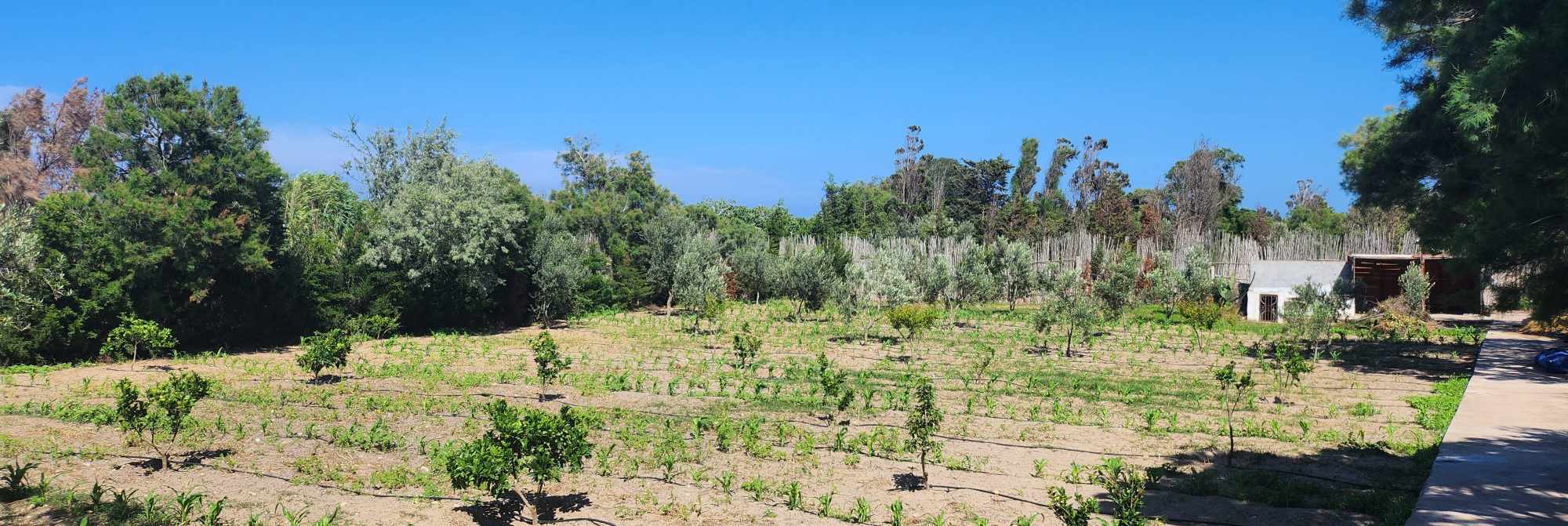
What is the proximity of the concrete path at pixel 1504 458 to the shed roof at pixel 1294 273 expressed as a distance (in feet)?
54.8

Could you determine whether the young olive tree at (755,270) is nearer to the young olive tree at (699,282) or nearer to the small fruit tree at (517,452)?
the young olive tree at (699,282)

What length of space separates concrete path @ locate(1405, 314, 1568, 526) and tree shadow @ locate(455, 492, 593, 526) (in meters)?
7.40

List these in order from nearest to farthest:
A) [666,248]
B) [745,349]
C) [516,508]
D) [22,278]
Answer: [516,508] < [22,278] < [745,349] < [666,248]

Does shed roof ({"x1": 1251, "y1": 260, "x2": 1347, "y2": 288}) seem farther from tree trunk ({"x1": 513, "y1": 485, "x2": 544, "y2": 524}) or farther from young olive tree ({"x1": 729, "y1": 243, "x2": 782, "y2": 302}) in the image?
tree trunk ({"x1": 513, "y1": 485, "x2": 544, "y2": 524})

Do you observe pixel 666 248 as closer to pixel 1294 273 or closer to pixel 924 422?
pixel 1294 273

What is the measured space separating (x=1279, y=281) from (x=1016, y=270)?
10.2 meters

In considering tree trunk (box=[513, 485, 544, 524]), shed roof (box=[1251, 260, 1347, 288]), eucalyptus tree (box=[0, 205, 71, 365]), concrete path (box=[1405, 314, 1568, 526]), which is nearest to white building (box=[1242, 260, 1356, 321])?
shed roof (box=[1251, 260, 1347, 288])

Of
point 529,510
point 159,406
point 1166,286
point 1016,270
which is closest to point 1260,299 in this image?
point 1166,286

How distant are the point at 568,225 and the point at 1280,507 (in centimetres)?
3436

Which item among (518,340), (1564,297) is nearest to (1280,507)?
(1564,297)

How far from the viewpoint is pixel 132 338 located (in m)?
17.0

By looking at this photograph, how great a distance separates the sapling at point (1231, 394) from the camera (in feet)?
33.0

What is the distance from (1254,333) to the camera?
26672 millimetres

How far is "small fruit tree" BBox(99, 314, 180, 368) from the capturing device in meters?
15.9
